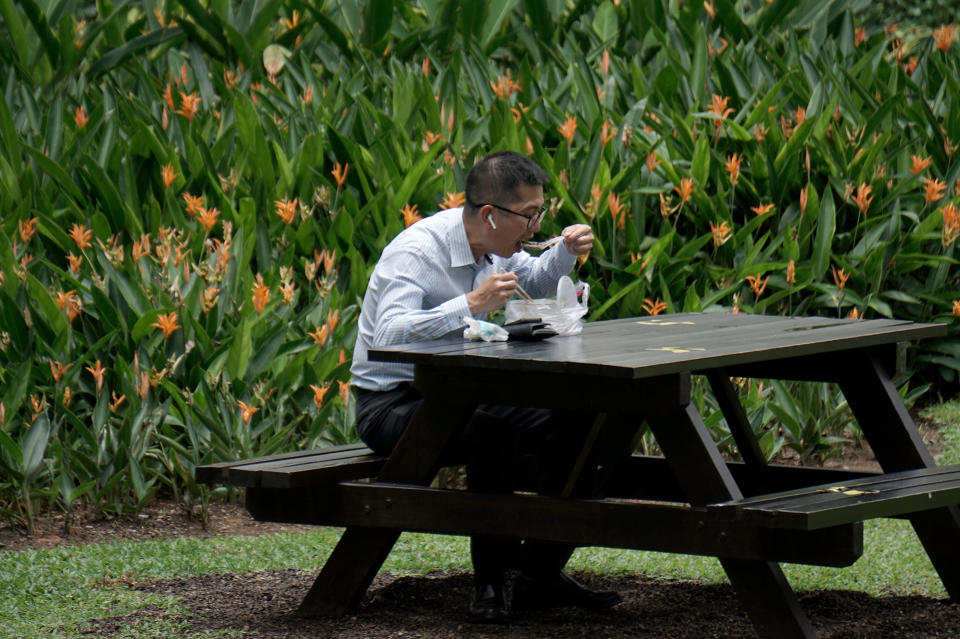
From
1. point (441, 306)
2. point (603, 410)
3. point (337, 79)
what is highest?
point (337, 79)

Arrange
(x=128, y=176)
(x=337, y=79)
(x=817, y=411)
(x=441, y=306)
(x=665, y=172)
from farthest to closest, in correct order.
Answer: (x=337, y=79) → (x=665, y=172) → (x=128, y=176) → (x=817, y=411) → (x=441, y=306)

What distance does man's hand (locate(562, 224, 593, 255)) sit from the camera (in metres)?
3.91

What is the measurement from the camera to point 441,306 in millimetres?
3590

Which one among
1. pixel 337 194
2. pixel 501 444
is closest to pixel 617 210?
pixel 337 194

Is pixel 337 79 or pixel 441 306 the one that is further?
pixel 337 79

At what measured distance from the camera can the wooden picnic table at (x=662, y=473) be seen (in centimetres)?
311

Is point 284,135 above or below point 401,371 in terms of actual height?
above

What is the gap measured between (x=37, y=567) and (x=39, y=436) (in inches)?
25.4

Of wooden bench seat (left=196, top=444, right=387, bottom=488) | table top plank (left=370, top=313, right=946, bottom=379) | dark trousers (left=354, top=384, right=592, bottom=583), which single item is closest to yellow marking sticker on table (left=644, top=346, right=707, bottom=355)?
table top plank (left=370, top=313, right=946, bottom=379)

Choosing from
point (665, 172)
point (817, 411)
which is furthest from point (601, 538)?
point (665, 172)

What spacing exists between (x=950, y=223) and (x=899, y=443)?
8.29 ft

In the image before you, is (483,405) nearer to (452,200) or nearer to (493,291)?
(493,291)

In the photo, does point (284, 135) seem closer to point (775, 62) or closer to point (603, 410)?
point (775, 62)

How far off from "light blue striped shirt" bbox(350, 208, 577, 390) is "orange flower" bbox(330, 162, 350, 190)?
212cm
